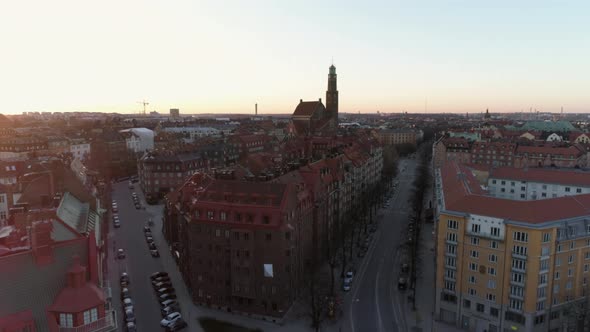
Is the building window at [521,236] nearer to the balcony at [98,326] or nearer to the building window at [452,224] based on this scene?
the building window at [452,224]

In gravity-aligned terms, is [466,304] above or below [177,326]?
above

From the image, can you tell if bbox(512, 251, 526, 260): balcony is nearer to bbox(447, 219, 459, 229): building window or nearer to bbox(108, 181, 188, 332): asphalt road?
bbox(447, 219, 459, 229): building window

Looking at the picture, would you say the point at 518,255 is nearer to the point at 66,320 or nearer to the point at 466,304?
the point at 466,304

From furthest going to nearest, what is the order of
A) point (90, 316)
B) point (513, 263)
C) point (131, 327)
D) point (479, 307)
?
1. point (479, 307)
2. point (131, 327)
3. point (513, 263)
4. point (90, 316)

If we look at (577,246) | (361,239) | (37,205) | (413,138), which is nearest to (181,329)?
(37,205)

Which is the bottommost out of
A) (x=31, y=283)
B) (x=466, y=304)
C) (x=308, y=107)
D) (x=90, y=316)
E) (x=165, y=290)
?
(x=165, y=290)

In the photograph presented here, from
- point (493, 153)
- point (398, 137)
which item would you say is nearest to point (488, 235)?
point (493, 153)
